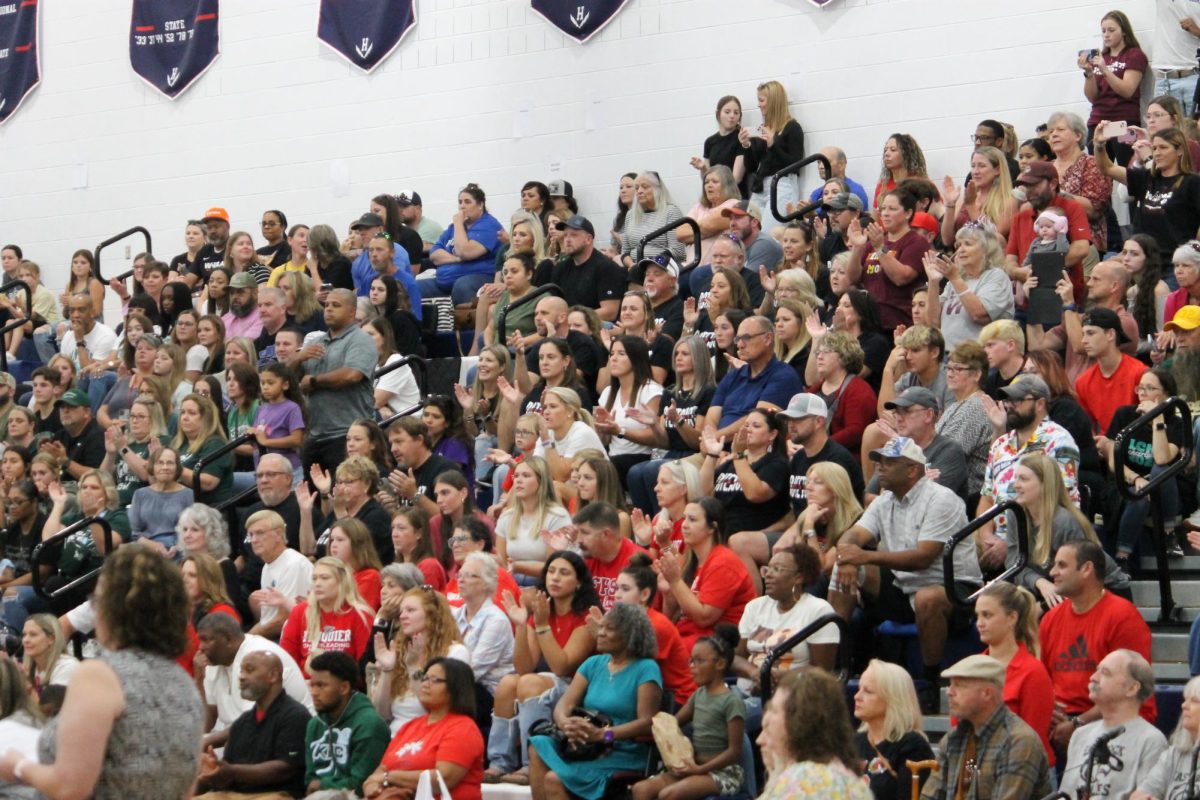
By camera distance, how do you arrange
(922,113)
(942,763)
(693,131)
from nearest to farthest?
1. (942,763)
2. (922,113)
3. (693,131)

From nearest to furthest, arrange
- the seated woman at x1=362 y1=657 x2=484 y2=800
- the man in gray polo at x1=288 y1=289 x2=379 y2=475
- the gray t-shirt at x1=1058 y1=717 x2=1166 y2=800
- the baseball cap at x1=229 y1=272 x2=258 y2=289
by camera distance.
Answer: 1. the gray t-shirt at x1=1058 y1=717 x2=1166 y2=800
2. the seated woman at x1=362 y1=657 x2=484 y2=800
3. the man in gray polo at x1=288 y1=289 x2=379 y2=475
4. the baseball cap at x1=229 y1=272 x2=258 y2=289

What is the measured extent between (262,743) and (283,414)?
12.7ft

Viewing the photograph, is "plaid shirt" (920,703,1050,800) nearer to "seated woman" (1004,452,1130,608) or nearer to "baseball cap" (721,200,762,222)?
"seated woman" (1004,452,1130,608)

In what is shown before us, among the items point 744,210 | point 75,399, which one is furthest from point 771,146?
point 75,399

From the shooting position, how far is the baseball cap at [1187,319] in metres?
9.21

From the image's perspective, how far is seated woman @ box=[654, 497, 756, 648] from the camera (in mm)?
8406

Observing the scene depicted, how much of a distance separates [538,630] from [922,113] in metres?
7.20

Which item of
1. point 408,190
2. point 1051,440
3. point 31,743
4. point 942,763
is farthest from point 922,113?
point 31,743

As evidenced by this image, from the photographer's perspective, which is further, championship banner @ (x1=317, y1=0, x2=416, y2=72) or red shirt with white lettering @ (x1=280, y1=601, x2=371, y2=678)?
championship banner @ (x1=317, y1=0, x2=416, y2=72)

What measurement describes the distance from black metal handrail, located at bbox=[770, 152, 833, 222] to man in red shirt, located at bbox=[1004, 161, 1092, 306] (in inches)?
73.5

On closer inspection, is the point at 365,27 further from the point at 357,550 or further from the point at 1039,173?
the point at 357,550

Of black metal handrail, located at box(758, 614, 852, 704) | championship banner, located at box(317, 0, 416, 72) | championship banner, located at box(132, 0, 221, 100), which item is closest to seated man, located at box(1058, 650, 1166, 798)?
black metal handrail, located at box(758, 614, 852, 704)

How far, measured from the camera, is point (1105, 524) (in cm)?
891

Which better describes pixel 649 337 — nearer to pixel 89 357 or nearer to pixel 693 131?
pixel 693 131
